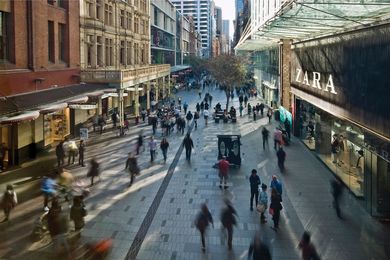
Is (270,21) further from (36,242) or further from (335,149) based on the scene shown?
(36,242)

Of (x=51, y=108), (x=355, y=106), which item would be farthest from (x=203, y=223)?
(x=51, y=108)

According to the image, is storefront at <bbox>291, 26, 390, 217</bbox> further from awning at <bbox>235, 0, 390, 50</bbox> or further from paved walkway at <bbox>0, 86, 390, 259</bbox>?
paved walkway at <bbox>0, 86, 390, 259</bbox>

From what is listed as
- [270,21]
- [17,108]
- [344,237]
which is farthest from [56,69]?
[344,237]

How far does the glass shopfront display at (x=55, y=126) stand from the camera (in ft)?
84.2

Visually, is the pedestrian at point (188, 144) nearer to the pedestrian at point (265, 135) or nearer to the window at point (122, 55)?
the pedestrian at point (265, 135)

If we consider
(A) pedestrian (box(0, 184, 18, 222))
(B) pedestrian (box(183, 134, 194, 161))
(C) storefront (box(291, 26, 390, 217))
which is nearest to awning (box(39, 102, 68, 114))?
(B) pedestrian (box(183, 134, 194, 161))

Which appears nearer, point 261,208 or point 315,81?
point 261,208

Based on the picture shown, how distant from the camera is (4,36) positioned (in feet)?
68.1

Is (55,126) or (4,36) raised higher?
(4,36)

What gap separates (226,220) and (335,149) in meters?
10.0

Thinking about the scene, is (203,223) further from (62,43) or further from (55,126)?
(62,43)

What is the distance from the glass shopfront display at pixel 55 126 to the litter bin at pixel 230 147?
1057 centimetres

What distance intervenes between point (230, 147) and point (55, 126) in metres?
12.2

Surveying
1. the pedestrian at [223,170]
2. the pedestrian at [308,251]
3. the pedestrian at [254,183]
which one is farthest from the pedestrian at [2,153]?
the pedestrian at [308,251]
